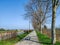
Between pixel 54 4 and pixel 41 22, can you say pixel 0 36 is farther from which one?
pixel 41 22

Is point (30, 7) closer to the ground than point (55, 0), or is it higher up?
higher up

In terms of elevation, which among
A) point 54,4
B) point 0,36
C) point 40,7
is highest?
point 40,7

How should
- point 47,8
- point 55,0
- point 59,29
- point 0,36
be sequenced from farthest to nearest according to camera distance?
point 47,8 < point 59,29 < point 0,36 < point 55,0

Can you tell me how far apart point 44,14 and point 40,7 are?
7.15 ft

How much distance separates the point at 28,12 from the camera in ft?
162

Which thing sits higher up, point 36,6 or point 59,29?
point 36,6

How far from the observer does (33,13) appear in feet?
163

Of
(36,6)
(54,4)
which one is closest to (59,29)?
(36,6)

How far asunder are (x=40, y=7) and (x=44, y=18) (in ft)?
10.4

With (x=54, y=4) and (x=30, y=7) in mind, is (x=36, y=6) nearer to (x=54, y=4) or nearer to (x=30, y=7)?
(x=30, y=7)

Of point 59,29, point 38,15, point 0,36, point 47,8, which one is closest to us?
point 0,36

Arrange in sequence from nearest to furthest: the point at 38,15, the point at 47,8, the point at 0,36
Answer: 1. the point at 0,36
2. the point at 47,8
3. the point at 38,15

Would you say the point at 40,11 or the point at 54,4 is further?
the point at 40,11

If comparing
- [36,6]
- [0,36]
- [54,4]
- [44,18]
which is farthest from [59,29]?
[54,4]
